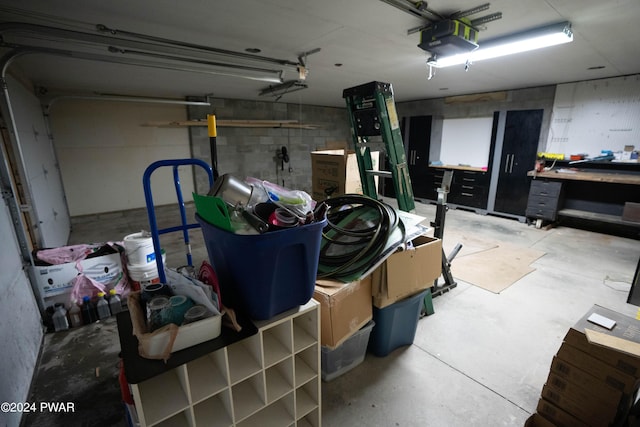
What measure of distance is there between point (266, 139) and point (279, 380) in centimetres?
631

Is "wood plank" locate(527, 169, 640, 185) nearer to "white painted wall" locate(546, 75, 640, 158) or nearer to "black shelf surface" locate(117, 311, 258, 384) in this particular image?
"white painted wall" locate(546, 75, 640, 158)

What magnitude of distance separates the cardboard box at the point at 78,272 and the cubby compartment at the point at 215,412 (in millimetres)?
1949

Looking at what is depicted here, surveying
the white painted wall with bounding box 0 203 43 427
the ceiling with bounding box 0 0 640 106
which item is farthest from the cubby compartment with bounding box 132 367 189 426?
the ceiling with bounding box 0 0 640 106

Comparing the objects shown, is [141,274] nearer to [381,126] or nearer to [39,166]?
[39,166]

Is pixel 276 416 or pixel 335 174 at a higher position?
pixel 335 174

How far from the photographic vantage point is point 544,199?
15.9ft

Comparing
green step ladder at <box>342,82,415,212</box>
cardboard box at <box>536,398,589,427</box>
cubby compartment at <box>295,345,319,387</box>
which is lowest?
cardboard box at <box>536,398,589,427</box>

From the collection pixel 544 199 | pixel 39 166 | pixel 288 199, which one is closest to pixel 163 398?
pixel 288 199

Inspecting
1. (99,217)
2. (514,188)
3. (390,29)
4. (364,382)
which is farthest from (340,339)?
(99,217)

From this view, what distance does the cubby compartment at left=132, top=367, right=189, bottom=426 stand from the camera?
36.6 inches

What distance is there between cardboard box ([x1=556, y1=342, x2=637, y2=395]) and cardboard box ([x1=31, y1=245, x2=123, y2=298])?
3.26m

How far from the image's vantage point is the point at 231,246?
3.18ft

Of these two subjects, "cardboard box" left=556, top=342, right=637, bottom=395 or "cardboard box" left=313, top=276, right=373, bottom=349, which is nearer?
"cardboard box" left=556, top=342, right=637, bottom=395

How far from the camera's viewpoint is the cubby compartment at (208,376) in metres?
1.02
